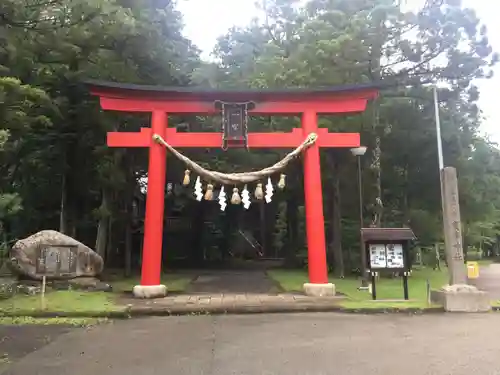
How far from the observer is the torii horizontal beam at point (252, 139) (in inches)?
→ 555

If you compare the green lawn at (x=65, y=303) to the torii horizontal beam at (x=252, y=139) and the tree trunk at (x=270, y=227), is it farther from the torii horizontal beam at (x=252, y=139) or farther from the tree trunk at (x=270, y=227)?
the tree trunk at (x=270, y=227)

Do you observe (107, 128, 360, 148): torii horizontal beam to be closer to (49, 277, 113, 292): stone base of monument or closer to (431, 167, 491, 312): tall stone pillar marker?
(431, 167, 491, 312): tall stone pillar marker

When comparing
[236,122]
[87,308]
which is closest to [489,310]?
[236,122]

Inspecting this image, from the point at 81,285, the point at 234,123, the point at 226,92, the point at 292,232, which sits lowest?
the point at 81,285

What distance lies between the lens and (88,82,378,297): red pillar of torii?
45.1 ft

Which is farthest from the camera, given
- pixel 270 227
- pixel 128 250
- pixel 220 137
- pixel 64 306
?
pixel 270 227

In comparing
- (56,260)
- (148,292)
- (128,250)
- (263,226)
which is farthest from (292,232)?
(56,260)

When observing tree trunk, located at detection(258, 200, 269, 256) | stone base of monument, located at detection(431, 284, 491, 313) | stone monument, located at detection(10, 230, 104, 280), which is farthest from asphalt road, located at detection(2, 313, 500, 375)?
tree trunk, located at detection(258, 200, 269, 256)

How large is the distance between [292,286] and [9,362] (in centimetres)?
1151

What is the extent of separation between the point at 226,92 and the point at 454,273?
319 inches

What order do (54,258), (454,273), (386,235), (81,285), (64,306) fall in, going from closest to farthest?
(64,306) < (454,273) < (54,258) < (386,235) < (81,285)

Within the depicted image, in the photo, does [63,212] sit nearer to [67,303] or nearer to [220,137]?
[67,303]

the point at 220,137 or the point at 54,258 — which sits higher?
the point at 220,137

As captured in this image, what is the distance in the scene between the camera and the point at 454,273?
1141 centimetres
